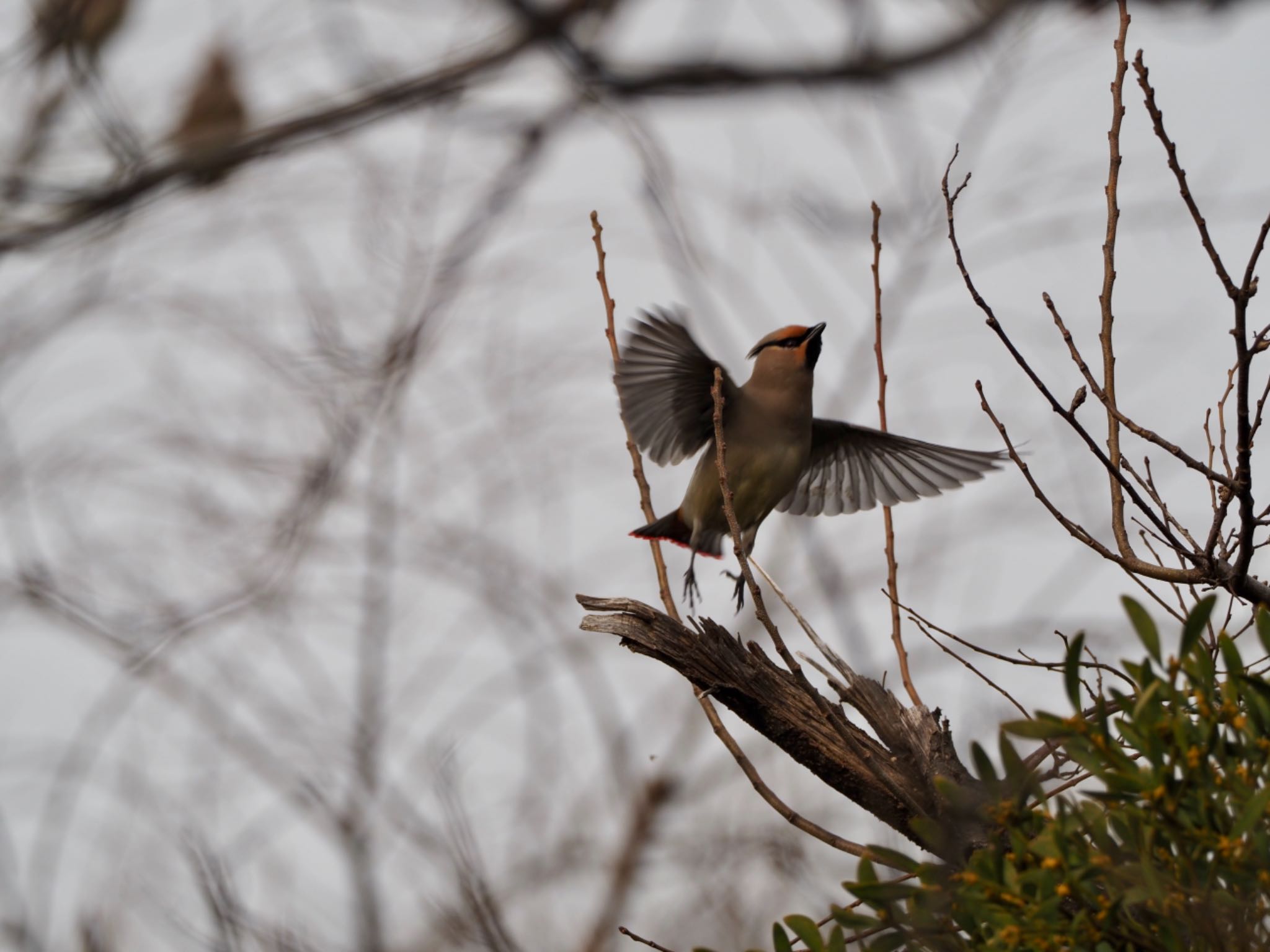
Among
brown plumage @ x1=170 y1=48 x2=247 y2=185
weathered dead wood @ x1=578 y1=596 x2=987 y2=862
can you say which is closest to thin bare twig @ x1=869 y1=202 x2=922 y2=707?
weathered dead wood @ x1=578 y1=596 x2=987 y2=862

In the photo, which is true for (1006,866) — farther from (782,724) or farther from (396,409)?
(396,409)

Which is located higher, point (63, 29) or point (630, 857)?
point (63, 29)

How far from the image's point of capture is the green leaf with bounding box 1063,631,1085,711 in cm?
169

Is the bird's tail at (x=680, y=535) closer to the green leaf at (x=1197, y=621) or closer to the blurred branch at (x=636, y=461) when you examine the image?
the blurred branch at (x=636, y=461)

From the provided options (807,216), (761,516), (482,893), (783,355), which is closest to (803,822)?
(482,893)

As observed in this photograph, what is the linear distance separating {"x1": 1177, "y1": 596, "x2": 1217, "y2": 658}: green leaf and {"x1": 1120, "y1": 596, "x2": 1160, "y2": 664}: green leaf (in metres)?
0.04

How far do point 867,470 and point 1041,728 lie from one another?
9.32 feet

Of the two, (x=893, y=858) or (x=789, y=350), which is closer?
(x=893, y=858)

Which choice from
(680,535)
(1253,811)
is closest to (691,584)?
(680,535)

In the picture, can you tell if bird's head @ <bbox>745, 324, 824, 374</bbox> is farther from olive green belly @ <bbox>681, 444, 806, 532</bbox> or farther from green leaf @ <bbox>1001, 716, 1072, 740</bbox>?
green leaf @ <bbox>1001, 716, 1072, 740</bbox>

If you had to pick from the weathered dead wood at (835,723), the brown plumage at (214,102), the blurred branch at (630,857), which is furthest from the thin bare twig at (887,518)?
the brown plumage at (214,102)

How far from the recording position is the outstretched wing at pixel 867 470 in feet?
14.4

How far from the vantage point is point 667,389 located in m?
4.19

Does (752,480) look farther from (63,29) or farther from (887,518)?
(63,29)
